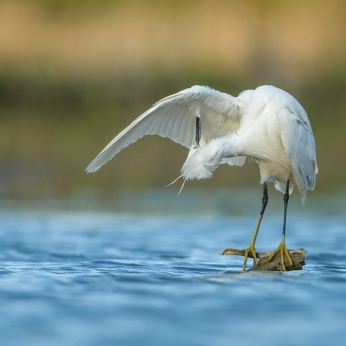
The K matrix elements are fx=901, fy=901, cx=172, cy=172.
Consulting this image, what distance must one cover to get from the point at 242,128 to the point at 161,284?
1669 millimetres

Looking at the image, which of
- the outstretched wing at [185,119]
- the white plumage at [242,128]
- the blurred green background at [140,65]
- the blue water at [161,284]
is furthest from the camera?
the blurred green background at [140,65]

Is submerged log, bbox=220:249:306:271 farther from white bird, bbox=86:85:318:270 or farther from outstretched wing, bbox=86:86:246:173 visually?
outstretched wing, bbox=86:86:246:173

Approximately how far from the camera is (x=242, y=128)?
8.18m

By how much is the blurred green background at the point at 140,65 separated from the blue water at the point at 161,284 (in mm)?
6614

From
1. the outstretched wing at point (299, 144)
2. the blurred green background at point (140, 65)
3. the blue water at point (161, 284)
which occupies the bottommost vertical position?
the blue water at point (161, 284)

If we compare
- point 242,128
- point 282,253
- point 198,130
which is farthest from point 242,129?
point 282,253

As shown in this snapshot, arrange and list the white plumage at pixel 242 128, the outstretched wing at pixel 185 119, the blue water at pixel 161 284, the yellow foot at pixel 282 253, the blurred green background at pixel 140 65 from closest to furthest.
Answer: the blue water at pixel 161 284 < the white plumage at pixel 242 128 < the outstretched wing at pixel 185 119 < the yellow foot at pixel 282 253 < the blurred green background at pixel 140 65

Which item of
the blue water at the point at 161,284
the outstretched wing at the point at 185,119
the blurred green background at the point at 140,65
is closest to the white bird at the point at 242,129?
the outstretched wing at the point at 185,119

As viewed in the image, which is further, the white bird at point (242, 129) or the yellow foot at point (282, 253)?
the yellow foot at point (282, 253)

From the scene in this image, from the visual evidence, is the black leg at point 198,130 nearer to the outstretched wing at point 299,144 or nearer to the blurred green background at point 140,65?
the outstretched wing at point 299,144

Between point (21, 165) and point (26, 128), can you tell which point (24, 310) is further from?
point (26, 128)

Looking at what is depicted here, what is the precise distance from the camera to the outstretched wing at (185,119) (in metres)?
8.07

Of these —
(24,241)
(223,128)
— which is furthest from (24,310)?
(24,241)

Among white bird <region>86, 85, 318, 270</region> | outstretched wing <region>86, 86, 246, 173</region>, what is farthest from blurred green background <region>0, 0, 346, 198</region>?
white bird <region>86, 85, 318, 270</region>
